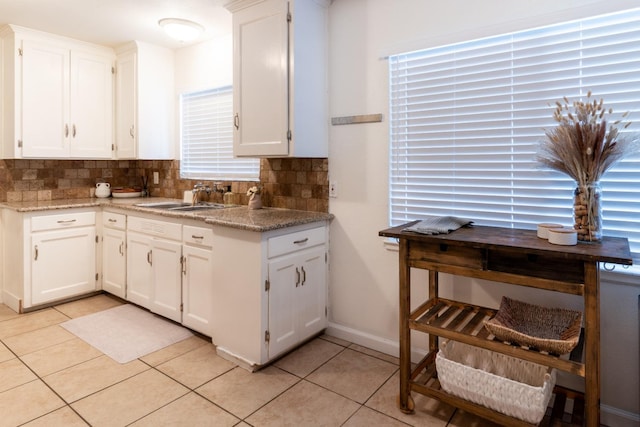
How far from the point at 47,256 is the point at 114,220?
605mm

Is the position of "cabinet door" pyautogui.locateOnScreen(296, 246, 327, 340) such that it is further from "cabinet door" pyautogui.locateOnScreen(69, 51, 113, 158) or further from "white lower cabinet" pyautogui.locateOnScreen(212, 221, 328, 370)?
"cabinet door" pyautogui.locateOnScreen(69, 51, 113, 158)

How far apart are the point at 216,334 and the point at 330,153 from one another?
1485 mm

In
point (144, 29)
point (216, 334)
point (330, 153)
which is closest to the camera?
point (216, 334)

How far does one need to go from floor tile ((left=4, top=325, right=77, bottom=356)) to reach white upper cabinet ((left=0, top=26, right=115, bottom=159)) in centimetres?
156

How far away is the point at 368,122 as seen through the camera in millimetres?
2641

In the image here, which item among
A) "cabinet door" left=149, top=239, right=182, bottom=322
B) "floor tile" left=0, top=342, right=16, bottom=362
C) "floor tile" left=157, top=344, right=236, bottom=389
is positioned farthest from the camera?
"cabinet door" left=149, top=239, right=182, bottom=322

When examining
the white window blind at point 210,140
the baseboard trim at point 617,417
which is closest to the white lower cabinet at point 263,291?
the white window blind at point 210,140

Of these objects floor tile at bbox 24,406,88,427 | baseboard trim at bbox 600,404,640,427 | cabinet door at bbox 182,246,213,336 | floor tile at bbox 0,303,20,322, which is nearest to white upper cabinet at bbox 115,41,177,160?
cabinet door at bbox 182,246,213,336

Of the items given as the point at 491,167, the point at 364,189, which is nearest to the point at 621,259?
the point at 491,167

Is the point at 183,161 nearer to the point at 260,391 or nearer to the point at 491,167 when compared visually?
the point at 260,391

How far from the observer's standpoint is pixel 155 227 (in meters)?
3.10

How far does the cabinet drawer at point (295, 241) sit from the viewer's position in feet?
7.86

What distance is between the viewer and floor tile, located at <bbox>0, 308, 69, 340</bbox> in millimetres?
2961

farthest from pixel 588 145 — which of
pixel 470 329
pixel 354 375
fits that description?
pixel 354 375
